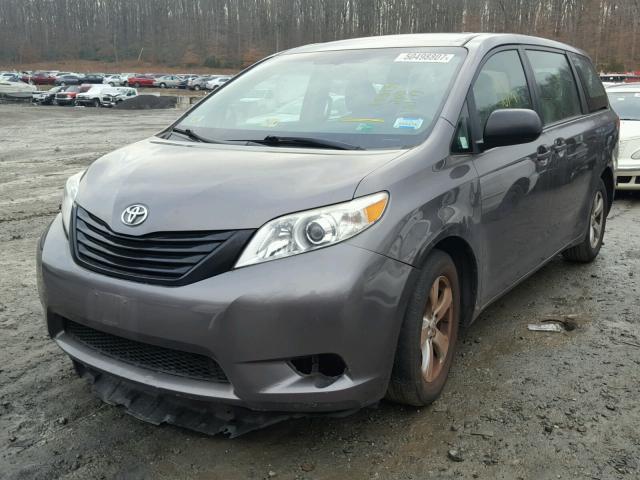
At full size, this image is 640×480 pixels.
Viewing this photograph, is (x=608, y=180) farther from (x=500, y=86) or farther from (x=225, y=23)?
(x=225, y=23)

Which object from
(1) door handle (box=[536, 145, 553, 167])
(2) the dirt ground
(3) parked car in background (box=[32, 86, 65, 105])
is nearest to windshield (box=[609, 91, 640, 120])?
(2) the dirt ground

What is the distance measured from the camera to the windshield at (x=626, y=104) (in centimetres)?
983

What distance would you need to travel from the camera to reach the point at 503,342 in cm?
405

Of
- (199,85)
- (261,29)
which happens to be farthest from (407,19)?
(199,85)

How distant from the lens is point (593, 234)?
5.65 meters

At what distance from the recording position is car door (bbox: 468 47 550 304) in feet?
11.3

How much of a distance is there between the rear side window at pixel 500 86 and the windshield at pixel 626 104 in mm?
6546

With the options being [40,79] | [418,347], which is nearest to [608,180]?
[418,347]

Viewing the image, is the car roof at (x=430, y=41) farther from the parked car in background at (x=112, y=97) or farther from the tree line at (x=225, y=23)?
the tree line at (x=225, y=23)

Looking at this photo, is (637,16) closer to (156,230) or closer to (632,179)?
(632,179)

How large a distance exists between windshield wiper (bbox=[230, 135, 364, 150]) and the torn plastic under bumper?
49.4 inches

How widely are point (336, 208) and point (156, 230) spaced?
2.37 feet

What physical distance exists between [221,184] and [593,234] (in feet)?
13.2

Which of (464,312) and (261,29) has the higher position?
(261,29)
